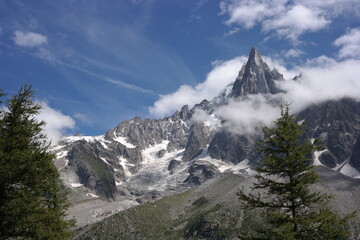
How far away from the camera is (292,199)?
21.5m

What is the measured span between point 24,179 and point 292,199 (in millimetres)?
16557

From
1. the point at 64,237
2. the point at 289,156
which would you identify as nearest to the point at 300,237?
the point at 289,156

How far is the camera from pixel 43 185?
2105cm

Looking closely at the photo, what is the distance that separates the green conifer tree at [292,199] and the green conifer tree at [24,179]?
497 inches

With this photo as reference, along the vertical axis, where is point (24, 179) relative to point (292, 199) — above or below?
above

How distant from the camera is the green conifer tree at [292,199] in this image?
20.5m

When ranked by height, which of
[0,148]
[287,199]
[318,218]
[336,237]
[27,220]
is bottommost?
[336,237]

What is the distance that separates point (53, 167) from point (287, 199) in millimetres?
15047

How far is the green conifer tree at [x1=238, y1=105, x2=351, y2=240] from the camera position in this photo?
806 inches

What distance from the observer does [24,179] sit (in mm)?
20125

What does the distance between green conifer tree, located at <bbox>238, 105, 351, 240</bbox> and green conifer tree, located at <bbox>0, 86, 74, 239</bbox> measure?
41.4 feet

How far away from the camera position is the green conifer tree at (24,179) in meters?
19.2

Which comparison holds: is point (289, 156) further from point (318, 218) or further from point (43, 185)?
point (43, 185)

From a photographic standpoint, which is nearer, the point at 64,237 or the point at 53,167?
the point at 53,167
